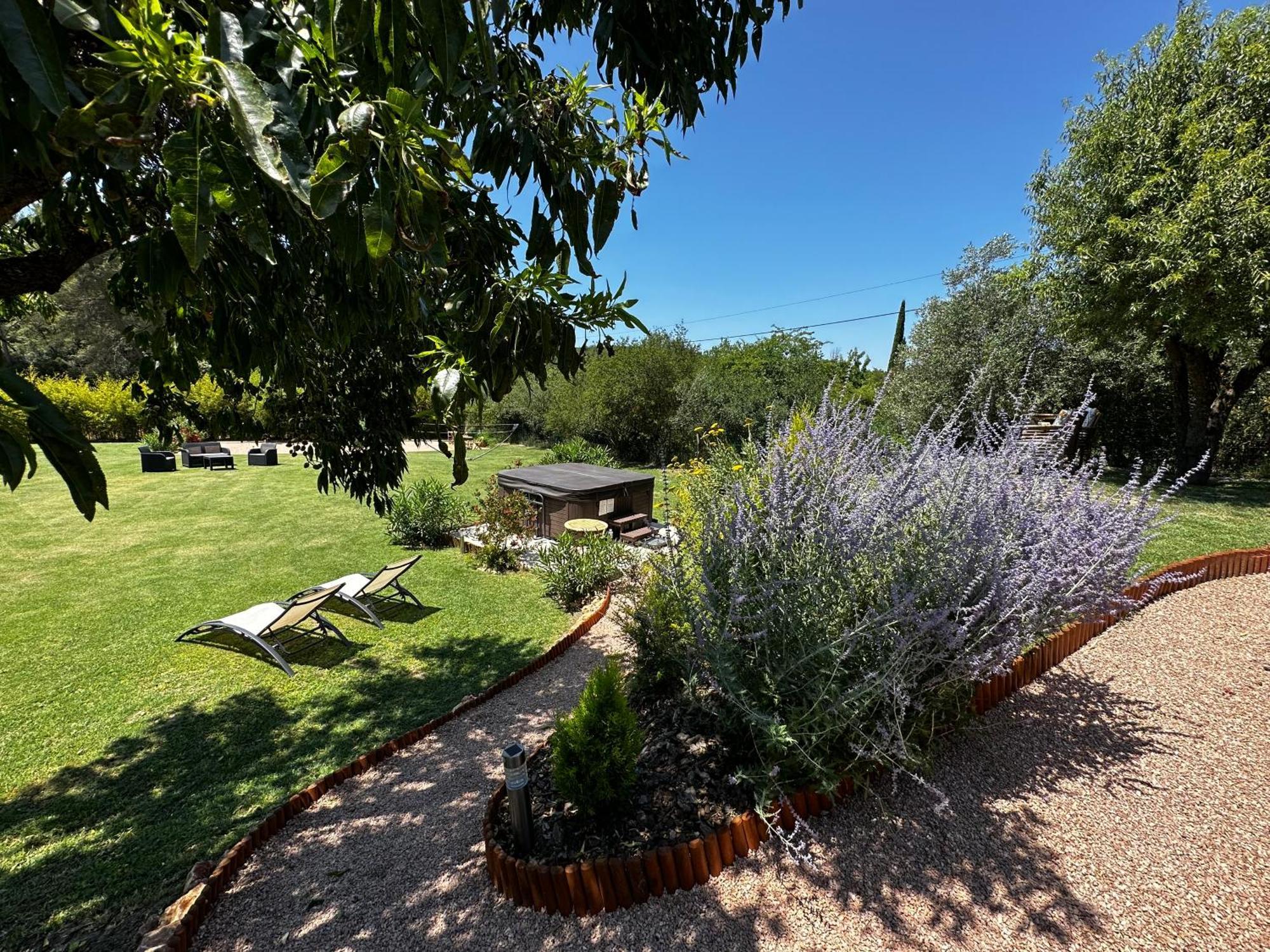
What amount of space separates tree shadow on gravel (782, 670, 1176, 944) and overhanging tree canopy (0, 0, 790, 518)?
2.68 meters

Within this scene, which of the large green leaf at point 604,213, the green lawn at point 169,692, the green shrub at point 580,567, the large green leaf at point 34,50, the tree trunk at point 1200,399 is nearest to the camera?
the large green leaf at point 34,50

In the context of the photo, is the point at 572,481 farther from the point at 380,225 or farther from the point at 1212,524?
the point at 1212,524

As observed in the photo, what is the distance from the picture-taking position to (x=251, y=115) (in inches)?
34.0

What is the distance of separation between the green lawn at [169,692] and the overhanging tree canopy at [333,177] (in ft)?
7.85

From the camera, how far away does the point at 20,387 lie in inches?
35.9

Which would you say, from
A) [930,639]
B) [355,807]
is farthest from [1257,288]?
[355,807]

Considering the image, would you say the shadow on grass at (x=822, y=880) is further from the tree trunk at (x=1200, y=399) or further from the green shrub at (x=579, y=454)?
the green shrub at (x=579, y=454)

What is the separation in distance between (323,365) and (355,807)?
2882mm

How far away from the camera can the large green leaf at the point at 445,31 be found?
37.9 inches

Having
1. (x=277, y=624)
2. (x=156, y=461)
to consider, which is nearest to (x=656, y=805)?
(x=277, y=624)

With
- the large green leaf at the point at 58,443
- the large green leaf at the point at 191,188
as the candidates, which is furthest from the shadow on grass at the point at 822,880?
the large green leaf at the point at 191,188

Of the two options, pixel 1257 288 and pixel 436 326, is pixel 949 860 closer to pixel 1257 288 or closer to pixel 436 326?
pixel 436 326

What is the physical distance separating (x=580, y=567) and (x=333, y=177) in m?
6.57

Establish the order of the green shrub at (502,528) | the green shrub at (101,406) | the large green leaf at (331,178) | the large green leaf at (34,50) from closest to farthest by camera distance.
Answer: the large green leaf at (34,50), the large green leaf at (331,178), the green shrub at (502,528), the green shrub at (101,406)
